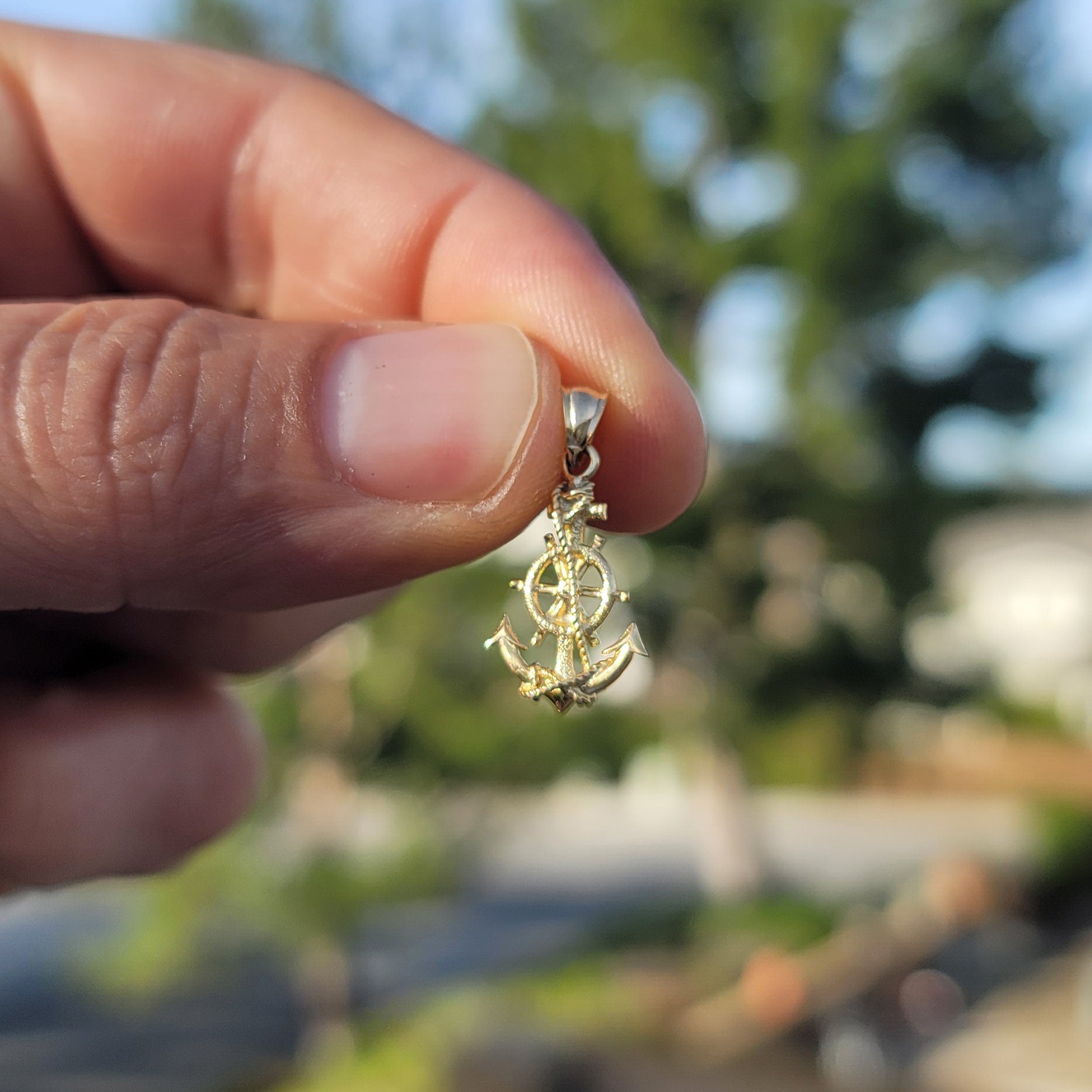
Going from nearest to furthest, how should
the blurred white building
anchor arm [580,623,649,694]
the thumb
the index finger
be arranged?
the thumb
anchor arm [580,623,649,694]
the index finger
the blurred white building

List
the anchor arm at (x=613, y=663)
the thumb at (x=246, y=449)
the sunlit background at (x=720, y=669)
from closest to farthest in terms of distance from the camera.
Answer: the thumb at (x=246, y=449)
the anchor arm at (x=613, y=663)
the sunlit background at (x=720, y=669)

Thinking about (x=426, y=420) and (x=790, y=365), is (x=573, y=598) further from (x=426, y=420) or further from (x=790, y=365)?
(x=790, y=365)

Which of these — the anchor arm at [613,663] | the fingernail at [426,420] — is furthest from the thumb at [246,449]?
the anchor arm at [613,663]

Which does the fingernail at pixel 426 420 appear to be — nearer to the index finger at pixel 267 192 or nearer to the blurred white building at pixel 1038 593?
the index finger at pixel 267 192

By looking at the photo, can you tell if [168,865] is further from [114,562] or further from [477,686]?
[477,686]

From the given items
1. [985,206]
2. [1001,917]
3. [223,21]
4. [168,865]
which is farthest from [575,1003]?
[223,21]

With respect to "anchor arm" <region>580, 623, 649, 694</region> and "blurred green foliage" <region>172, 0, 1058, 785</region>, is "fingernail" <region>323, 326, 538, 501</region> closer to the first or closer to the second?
"anchor arm" <region>580, 623, 649, 694</region>

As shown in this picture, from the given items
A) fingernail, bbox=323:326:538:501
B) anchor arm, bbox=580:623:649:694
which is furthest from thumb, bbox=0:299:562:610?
anchor arm, bbox=580:623:649:694

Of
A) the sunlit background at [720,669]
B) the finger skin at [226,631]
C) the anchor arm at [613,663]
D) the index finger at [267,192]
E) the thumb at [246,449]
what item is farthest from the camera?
the sunlit background at [720,669]
